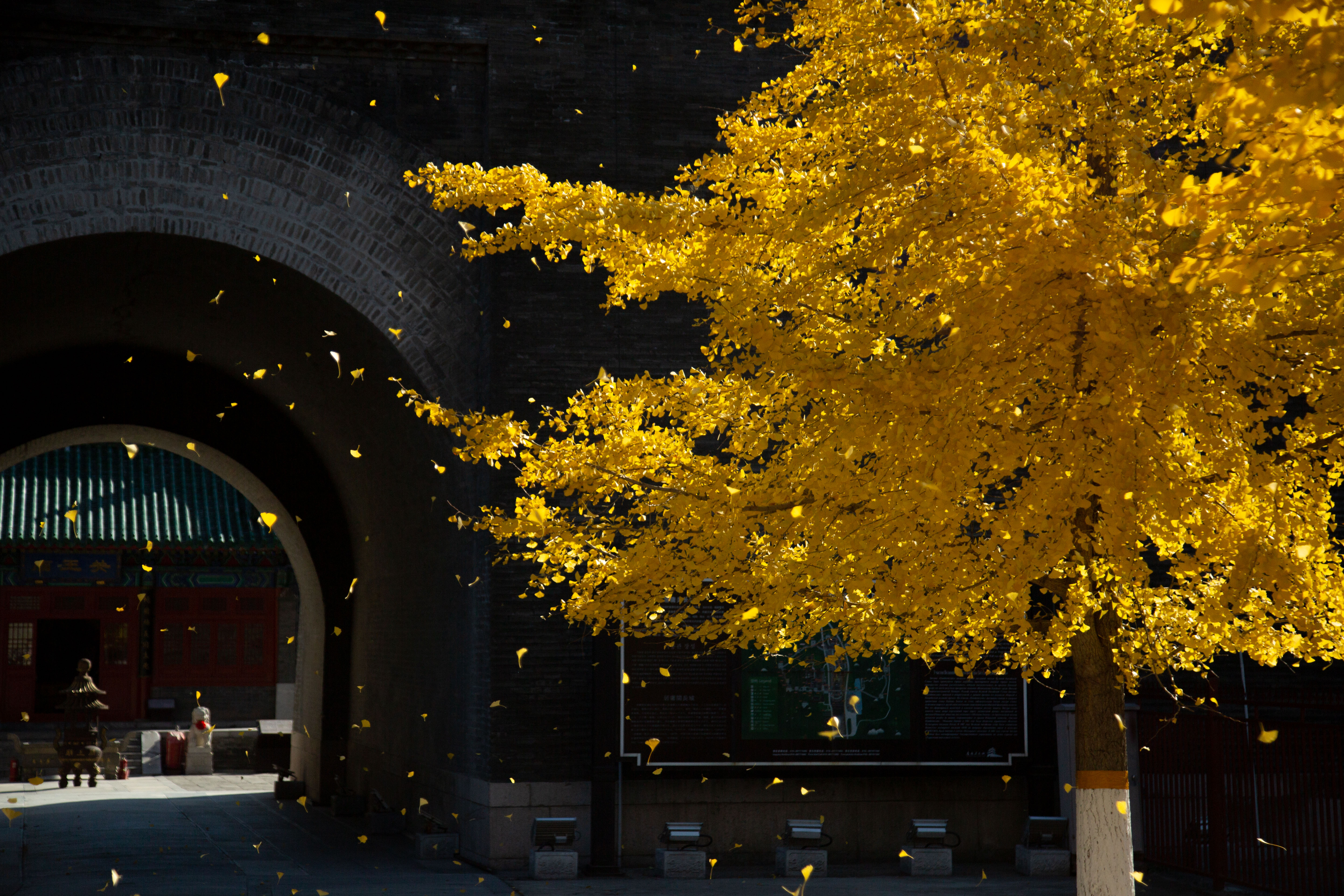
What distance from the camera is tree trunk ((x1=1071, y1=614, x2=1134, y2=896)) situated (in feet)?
21.7

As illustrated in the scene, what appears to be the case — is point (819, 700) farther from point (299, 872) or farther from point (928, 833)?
point (299, 872)

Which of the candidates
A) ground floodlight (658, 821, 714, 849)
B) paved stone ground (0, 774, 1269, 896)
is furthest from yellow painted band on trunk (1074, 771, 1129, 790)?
ground floodlight (658, 821, 714, 849)

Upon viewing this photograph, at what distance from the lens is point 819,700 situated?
12211mm

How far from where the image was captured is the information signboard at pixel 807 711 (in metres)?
11.9

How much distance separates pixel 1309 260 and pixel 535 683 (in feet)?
28.1

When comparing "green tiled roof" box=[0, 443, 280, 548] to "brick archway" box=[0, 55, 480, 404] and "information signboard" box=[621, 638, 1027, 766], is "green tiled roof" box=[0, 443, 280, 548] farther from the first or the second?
"information signboard" box=[621, 638, 1027, 766]

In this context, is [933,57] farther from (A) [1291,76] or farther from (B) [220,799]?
(B) [220,799]

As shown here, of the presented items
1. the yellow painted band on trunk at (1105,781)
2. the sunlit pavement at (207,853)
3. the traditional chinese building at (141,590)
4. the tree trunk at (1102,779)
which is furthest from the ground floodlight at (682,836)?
the traditional chinese building at (141,590)

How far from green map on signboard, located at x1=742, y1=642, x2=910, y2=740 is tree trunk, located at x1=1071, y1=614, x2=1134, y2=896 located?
5.33 m

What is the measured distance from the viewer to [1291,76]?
393 cm

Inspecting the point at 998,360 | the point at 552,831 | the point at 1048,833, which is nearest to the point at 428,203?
the point at 552,831

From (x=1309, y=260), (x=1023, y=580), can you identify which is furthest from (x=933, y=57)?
(x=1023, y=580)

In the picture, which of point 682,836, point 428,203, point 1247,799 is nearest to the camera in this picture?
point 1247,799

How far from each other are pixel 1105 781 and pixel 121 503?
28.4 m
